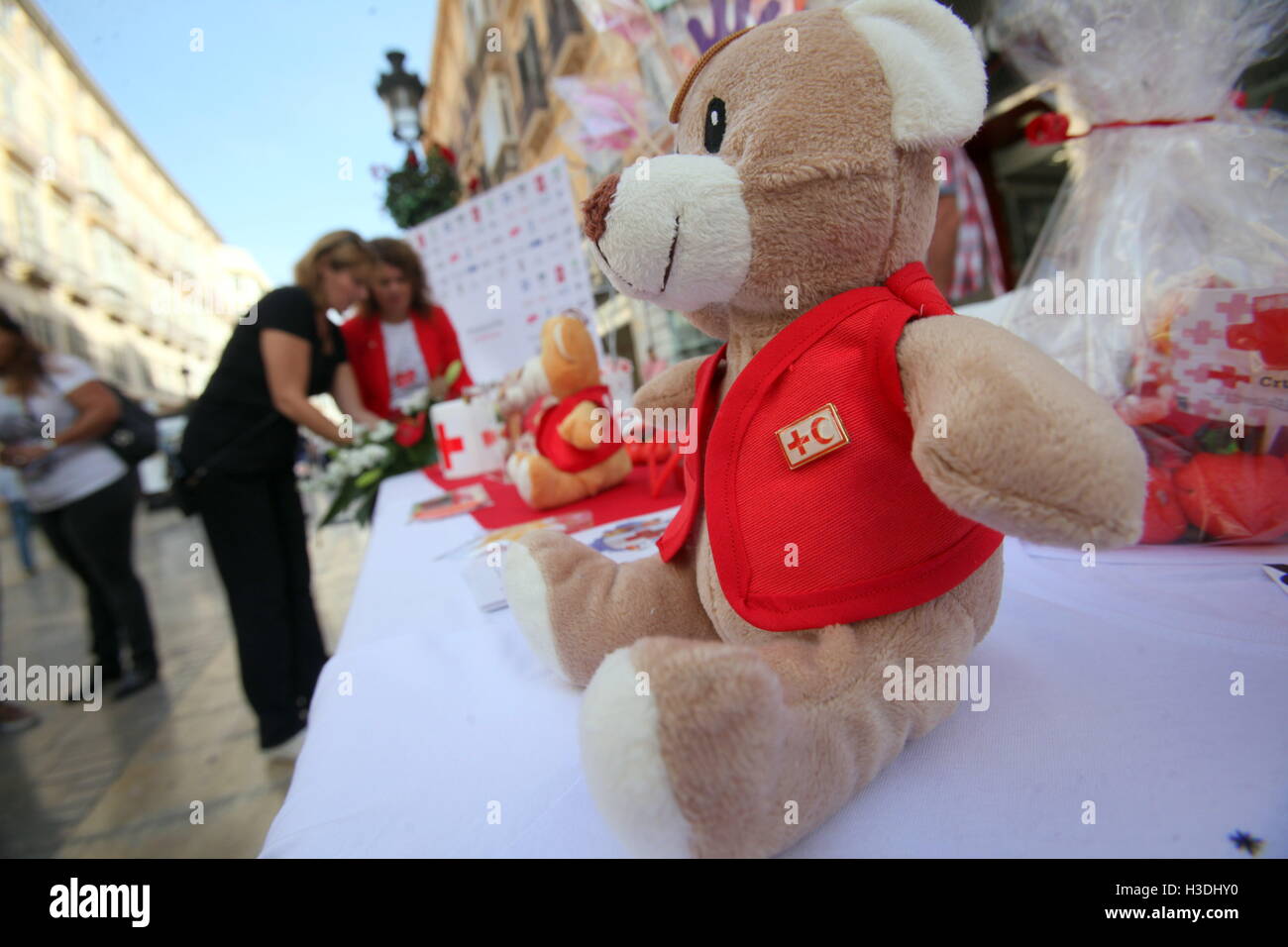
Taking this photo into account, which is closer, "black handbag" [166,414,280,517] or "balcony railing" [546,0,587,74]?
"black handbag" [166,414,280,517]

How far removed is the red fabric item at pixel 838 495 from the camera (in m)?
0.41

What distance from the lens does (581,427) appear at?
118 centimetres

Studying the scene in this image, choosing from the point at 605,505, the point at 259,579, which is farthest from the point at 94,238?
the point at 605,505

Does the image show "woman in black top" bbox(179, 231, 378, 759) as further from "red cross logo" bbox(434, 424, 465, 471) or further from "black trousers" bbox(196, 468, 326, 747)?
"red cross logo" bbox(434, 424, 465, 471)

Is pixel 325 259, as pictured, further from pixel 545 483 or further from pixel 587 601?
pixel 587 601

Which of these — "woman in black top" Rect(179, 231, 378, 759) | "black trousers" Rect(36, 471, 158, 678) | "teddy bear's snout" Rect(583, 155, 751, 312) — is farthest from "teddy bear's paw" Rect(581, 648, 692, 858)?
"black trousers" Rect(36, 471, 158, 678)

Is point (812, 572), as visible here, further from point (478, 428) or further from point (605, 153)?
point (605, 153)

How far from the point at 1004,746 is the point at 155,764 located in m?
2.39

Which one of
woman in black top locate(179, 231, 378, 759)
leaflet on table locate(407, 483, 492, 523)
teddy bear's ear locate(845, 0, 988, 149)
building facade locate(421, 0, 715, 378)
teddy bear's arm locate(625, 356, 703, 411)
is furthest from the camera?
building facade locate(421, 0, 715, 378)

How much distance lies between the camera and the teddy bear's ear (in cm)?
40

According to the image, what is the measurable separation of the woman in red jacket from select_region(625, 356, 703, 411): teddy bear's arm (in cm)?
182

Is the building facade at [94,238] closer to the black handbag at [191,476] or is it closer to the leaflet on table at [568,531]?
the black handbag at [191,476]

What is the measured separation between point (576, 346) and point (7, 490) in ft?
16.3

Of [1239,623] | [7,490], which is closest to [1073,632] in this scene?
[1239,623]
